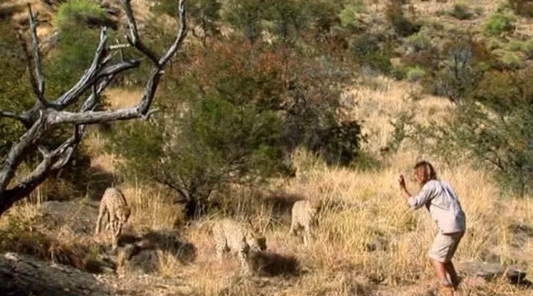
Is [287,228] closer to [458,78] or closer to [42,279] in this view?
[42,279]

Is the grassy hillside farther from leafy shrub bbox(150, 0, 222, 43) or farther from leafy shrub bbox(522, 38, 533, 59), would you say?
leafy shrub bbox(522, 38, 533, 59)

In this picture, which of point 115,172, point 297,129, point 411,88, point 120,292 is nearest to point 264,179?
point 115,172

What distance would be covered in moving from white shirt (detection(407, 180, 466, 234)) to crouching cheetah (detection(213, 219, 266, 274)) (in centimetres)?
163

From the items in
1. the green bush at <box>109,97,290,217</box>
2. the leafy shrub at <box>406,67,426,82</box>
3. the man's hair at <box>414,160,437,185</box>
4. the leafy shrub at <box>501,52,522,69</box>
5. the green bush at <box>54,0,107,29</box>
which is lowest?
the leafy shrub at <box>406,67,426,82</box>

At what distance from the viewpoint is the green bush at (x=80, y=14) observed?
24.9 meters

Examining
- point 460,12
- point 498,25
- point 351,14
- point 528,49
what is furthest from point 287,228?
point 460,12

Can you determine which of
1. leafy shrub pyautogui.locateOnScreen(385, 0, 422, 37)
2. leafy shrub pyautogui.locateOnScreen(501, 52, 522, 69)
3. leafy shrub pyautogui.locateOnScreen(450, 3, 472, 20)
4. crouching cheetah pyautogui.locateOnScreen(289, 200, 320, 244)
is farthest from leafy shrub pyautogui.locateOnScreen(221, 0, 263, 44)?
leafy shrub pyautogui.locateOnScreen(450, 3, 472, 20)

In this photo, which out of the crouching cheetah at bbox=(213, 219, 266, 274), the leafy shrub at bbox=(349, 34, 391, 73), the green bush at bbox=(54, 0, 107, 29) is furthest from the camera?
the leafy shrub at bbox=(349, 34, 391, 73)

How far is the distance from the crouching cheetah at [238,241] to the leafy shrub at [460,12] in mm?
37311

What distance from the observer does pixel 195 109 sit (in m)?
9.74

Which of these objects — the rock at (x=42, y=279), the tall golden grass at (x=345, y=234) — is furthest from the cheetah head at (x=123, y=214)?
the rock at (x=42, y=279)

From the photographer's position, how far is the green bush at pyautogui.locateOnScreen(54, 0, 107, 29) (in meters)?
24.9

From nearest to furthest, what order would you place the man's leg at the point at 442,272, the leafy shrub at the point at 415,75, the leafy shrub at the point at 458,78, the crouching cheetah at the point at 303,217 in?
the man's leg at the point at 442,272, the crouching cheetah at the point at 303,217, the leafy shrub at the point at 458,78, the leafy shrub at the point at 415,75

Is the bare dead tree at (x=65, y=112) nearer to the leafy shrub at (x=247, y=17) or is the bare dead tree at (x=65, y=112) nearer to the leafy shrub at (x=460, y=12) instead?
the leafy shrub at (x=247, y=17)
